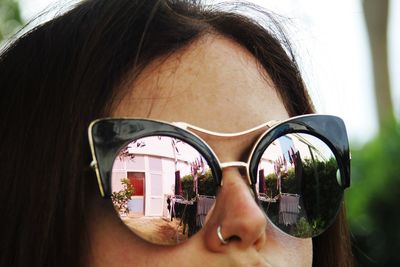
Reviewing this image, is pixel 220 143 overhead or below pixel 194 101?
below

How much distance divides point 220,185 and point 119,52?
0.44 m

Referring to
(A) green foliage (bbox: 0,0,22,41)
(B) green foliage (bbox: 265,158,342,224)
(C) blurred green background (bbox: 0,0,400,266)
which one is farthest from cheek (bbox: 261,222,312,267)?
(A) green foliage (bbox: 0,0,22,41)

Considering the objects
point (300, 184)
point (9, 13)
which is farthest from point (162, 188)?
point (9, 13)

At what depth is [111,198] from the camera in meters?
1.49

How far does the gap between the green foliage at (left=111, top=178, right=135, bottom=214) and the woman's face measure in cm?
5

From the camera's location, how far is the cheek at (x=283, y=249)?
62.5 inches

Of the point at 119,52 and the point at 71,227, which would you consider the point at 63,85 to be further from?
the point at 71,227

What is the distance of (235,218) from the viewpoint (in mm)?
1499

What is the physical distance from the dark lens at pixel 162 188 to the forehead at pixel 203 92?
0.10 m

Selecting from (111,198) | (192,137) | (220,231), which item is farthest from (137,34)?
(220,231)

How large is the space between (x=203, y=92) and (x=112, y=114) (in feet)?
0.79

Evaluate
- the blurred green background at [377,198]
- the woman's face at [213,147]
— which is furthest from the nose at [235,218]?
the blurred green background at [377,198]

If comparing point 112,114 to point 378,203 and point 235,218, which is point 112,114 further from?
point 378,203

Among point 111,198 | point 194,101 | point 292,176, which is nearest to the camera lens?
point 111,198
